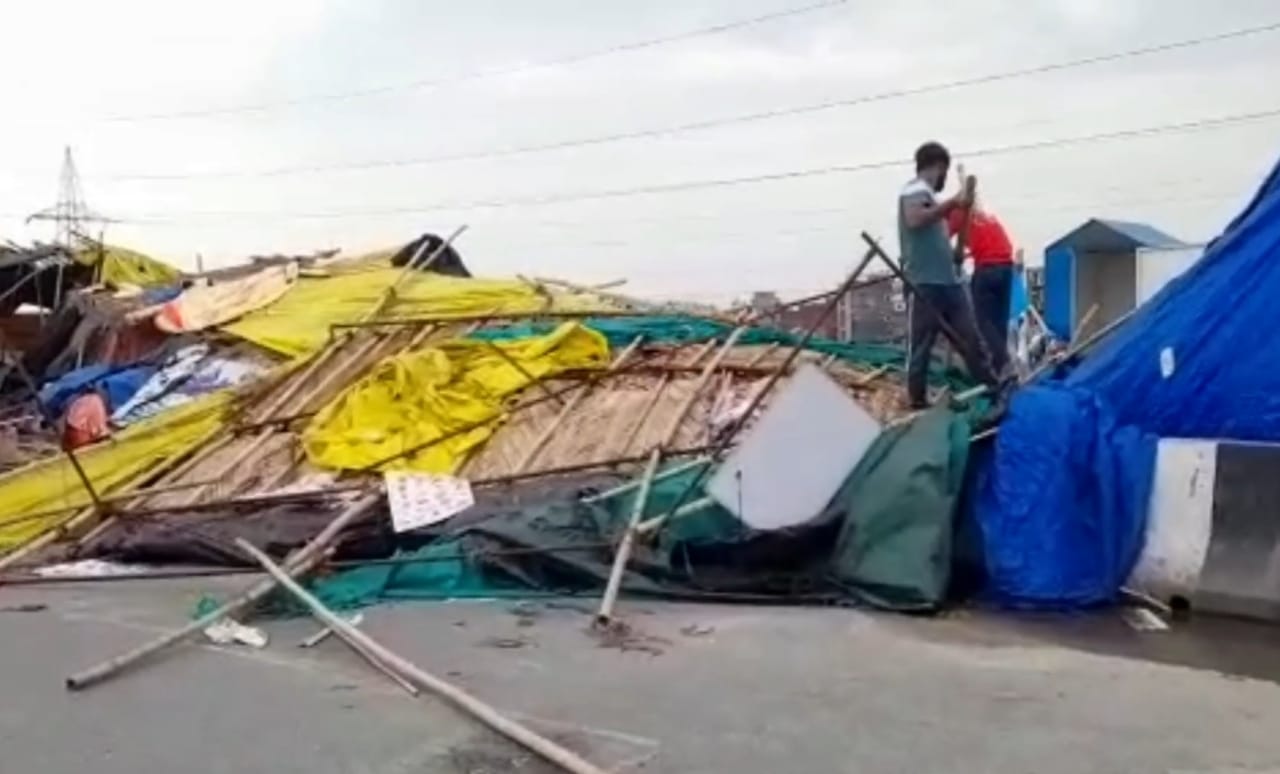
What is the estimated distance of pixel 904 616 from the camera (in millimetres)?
8586

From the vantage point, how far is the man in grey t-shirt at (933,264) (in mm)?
10742

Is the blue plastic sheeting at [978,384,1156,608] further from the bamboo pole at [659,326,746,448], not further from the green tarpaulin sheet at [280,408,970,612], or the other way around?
the bamboo pole at [659,326,746,448]

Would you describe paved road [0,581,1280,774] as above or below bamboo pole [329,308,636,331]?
below

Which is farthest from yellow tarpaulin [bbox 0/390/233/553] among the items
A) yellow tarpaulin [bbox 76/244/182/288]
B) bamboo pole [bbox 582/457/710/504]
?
yellow tarpaulin [bbox 76/244/182/288]

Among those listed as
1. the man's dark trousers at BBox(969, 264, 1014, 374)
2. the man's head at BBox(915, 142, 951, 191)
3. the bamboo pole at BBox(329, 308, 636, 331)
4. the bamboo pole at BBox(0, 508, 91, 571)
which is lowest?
the bamboo pole at BBox(0, 508, 91, 571)

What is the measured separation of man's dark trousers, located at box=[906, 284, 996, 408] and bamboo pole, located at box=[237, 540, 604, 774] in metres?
4.75

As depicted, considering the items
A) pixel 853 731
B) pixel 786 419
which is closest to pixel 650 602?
pixel 786 419

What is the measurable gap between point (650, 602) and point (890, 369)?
5361mm

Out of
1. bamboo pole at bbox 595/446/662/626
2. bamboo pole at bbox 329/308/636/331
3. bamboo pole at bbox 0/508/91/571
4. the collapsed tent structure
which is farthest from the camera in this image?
bamboo pole at bbox 329/308/636/331

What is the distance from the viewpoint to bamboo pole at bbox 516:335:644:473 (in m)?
12.1

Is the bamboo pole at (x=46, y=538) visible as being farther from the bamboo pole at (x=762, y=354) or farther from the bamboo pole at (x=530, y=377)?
the bamboo pole at (x=762, y=354)

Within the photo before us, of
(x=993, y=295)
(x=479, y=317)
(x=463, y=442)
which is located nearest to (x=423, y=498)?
(x=463, y=442)

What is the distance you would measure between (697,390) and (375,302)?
5.32 m

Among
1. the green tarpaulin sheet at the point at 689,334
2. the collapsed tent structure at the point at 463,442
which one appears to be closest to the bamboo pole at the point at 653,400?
the collapsed tent structure at the point at 463,442
